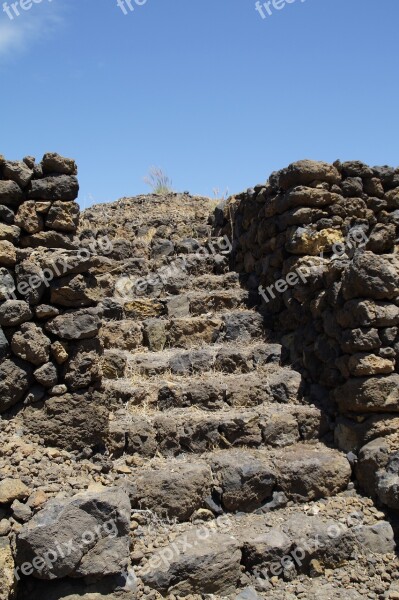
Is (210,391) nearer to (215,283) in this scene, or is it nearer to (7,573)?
(215,283)

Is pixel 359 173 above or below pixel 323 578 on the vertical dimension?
above

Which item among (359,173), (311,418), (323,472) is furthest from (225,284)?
(323,472)

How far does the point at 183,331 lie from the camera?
616cm

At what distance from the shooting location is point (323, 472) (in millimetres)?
4543

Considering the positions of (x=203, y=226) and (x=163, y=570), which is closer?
(x=163, y=570)

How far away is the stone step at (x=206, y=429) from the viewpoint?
4641 millimetres

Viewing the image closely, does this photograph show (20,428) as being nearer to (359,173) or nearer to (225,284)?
(225,284)

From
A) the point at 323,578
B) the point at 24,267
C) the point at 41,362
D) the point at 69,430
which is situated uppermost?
the point at 24,267

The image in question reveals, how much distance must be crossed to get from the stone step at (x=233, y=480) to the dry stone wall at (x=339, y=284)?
0.30 meters

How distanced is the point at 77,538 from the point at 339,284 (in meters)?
2.86

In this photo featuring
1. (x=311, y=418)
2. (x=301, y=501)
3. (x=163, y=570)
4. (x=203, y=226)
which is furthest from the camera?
(x=203, y=226)

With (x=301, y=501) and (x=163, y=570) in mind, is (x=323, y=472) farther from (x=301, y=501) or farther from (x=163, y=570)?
(x=163, y=570)

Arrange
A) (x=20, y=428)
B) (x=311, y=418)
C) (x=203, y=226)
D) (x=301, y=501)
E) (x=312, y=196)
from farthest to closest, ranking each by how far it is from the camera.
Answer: (x=203, y=226), (x=312, y=196), (x=311, y=418), (x=301, y=501), (x=20, y=428)

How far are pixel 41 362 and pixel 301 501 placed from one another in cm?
208
